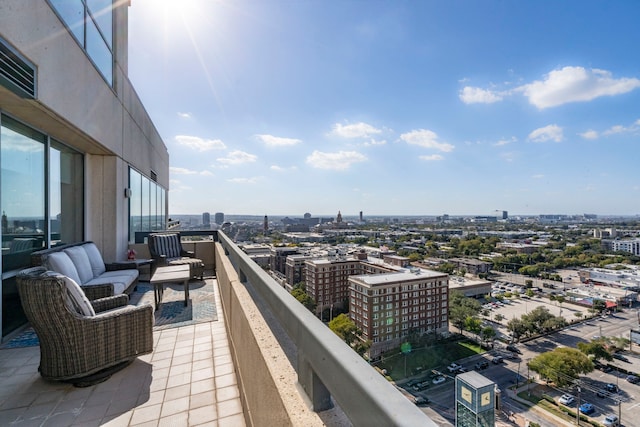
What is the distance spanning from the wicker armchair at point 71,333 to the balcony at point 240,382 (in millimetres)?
121

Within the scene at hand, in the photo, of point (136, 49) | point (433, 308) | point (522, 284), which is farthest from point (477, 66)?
point (522, 284)

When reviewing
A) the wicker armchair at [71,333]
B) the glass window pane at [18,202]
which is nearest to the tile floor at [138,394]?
the wicker armchair at [71,333]

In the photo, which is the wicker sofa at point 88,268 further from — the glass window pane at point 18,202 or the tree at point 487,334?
the tree at point 487,334

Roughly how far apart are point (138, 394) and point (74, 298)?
864 mm

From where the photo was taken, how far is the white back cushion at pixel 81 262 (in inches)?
133

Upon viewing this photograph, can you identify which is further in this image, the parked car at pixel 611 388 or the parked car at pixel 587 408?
the parked car at pixel 611 388

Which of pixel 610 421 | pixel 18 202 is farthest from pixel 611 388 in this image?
pixel 18 202

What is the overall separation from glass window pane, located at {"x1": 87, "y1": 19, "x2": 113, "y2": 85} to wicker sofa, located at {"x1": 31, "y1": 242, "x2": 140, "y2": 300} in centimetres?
280

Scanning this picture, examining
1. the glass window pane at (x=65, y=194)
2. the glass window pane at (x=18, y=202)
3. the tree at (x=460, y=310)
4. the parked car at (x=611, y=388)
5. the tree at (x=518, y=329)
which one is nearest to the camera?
the glass window pane at (x=18, y=202)

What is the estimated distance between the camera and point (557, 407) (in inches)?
378

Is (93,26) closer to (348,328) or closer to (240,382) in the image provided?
(240,382)

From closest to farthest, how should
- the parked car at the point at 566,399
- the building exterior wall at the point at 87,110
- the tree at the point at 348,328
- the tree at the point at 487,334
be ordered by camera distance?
the building exterior wall at the point at 87,110 → the parked car at the point at 566,399 → the tree at the point at 348,328 → the tree at the point at 487,334

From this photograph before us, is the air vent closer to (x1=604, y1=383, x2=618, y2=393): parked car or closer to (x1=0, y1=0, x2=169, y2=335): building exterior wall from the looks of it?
(x1=0, y1=0, x2=169, y2=335): building exterior wall

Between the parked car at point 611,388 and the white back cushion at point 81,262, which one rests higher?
the white back cushion at point 81,262
